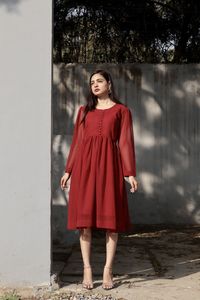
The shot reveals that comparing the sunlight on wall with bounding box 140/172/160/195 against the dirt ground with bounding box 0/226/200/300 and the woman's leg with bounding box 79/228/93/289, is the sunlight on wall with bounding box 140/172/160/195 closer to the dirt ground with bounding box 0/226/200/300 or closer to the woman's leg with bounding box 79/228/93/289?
the dirt ground with bounding box 0/226/200/300

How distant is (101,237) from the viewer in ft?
21.5

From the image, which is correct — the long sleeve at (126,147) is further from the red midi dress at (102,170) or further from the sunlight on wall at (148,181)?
the sunlight on wall at (148,181)

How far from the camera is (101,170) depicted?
402cm

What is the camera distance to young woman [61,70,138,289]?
3.99 meters

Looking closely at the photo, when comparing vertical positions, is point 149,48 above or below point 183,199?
above

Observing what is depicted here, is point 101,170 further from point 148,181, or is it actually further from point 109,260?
point 148,181

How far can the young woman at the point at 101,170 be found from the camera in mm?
3990

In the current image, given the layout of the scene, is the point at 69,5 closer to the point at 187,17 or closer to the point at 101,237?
the point at 187,17

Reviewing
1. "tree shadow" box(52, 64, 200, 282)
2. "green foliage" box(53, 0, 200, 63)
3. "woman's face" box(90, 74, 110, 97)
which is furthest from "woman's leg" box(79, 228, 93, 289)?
"green foliage" box(53, 0, 200, 63)
